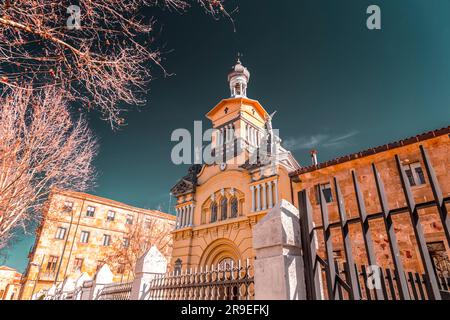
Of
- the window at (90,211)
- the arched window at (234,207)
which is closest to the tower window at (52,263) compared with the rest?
the window at (90,211)

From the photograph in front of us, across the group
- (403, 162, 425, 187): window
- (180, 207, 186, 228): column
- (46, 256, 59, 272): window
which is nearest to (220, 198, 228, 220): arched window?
(180, 207, 186, 228): column

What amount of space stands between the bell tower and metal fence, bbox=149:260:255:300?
18823 millimetres

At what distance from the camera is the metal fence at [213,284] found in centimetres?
489

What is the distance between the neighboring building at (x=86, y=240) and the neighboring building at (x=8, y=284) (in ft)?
52.6

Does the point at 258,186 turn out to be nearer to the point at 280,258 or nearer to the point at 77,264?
the point at 280,258

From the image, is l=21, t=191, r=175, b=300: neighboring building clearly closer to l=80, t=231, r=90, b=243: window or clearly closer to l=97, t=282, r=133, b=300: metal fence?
l=80, t=231, r=90, b=243: window

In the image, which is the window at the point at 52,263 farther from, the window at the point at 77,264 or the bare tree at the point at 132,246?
the bare tree at the point at 132,246

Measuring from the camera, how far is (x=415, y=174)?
412 inches

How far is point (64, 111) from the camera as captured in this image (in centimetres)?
964

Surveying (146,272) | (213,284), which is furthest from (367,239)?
(146,272)

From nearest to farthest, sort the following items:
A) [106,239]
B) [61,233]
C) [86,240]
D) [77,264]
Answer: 1. [77,264]
2. [61,233]
3. [86,240]
4. [106,239]

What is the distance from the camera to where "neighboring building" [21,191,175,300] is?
27.9m

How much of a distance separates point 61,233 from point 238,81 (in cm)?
2644

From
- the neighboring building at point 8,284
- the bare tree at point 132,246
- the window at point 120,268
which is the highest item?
the bare tree at point 132,246
